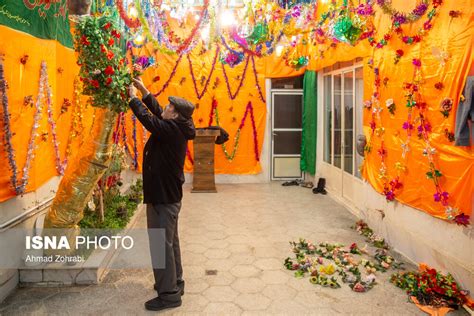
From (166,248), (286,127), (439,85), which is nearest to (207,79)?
(286,127)

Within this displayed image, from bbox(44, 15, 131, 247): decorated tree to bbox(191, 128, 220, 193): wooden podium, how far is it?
3992 mm

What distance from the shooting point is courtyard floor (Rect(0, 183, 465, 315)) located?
2.96 meters

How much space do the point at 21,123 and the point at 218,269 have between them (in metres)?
2.17

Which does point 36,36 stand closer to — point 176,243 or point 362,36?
→ point 176,243

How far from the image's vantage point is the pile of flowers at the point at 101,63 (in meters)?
2.92

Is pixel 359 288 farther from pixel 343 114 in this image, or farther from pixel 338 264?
pixel 343 114

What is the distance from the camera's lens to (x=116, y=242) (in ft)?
Result: 13.4

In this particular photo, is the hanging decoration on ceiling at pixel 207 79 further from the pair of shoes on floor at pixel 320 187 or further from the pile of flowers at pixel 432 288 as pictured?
the pile of flowers at pixel 432 288

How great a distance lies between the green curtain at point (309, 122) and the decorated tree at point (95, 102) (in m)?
5.14

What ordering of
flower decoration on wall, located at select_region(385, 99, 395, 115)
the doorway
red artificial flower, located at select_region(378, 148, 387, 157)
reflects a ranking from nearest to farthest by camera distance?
flower decoration on wall, located at select_region(385, 99, 395, 115) → red artificial flower, located at select_region(378, 148, 387, 157) → the doorway

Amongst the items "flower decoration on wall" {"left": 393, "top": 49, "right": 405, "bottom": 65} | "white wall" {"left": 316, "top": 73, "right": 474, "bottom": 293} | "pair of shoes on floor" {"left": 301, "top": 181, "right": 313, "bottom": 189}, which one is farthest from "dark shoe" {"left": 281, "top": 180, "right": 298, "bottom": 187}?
"flower decoration on wall" {"left": 393, "top": 49, "right": 405, "bottom": 65}

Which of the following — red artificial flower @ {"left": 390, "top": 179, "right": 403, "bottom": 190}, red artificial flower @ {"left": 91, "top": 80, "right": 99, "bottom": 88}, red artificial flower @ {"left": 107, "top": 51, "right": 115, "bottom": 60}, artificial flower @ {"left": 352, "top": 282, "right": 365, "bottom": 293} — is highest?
red artificial flower @ {"left": 107, "top": 51, "right": 115, "bottom": 60}

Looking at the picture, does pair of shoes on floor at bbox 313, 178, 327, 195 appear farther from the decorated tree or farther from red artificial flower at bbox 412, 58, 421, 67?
the decorated tree

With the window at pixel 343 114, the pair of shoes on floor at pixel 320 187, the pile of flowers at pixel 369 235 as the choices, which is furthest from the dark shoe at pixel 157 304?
the pair of shoes on floor at pixel 320 187
